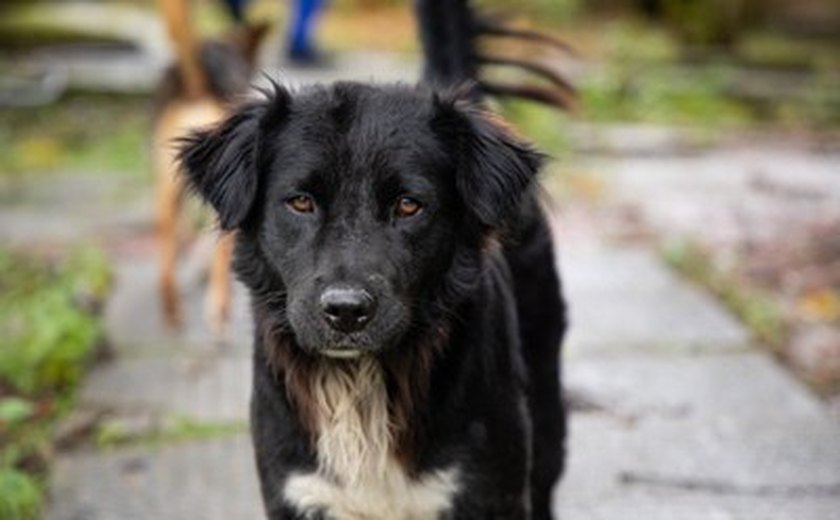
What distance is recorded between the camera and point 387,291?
9.89ft

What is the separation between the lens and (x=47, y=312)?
5.79m

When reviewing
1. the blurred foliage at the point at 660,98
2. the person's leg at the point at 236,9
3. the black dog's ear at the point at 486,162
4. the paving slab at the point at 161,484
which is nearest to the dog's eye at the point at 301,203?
the black dog's ear at the point at 486,162

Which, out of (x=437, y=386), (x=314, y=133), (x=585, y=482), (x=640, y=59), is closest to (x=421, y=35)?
(x=314, y=133)

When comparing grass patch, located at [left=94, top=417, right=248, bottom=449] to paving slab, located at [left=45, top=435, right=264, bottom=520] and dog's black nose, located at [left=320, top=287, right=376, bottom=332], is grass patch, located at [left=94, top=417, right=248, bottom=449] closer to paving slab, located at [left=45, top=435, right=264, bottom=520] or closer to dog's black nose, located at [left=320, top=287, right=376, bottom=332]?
paving slab, located at [left=45, top=435, right=264, bottom=520]

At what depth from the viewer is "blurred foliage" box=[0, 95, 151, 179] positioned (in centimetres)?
968

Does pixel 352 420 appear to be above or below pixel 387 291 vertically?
below

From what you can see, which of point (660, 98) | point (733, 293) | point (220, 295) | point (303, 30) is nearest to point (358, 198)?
point (220, 295)

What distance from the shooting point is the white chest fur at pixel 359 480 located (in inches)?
125

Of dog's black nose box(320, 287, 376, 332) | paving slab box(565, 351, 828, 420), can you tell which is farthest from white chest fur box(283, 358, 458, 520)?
paving slab box(565, 351, 828, 420)

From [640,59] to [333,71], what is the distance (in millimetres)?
2906

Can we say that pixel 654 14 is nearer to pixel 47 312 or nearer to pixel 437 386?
pixel 47 312

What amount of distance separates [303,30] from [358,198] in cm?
800

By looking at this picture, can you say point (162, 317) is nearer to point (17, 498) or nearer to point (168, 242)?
point (168, 242)

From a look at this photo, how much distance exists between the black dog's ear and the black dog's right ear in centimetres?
46
